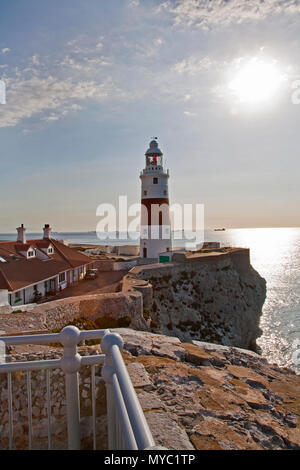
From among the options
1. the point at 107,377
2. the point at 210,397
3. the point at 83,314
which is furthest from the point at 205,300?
the point at 107,377

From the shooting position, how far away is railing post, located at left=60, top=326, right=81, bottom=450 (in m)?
2.72

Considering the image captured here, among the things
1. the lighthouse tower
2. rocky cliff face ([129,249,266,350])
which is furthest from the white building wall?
the lighthouse tower

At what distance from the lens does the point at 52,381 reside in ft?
12.4

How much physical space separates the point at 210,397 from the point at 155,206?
23664 millimetres

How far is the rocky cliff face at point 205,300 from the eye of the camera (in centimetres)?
1897

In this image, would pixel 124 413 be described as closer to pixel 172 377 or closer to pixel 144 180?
pixel 172 377

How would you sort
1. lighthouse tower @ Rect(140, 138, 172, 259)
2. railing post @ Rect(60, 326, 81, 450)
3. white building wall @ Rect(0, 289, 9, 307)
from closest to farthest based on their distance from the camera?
1. railing post @ Rect(60, 326, 81, 450)
2. white building wall @ Rect(0, 289, 9, 307)
3. lighthouse tower @ Rect(140, 138, 172, 259)

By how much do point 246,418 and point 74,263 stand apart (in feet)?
70.4

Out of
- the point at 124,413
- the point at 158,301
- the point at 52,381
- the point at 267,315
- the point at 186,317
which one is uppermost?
the point at 124,413

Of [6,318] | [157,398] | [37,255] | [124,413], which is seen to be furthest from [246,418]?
[37,255]

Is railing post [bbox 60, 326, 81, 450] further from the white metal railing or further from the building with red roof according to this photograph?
the building with red roof

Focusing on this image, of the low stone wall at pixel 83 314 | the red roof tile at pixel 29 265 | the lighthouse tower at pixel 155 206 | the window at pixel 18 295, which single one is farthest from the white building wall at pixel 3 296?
the lighthouse tower at pixel 155 206

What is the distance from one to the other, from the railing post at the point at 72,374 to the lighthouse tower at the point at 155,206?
24772 mm

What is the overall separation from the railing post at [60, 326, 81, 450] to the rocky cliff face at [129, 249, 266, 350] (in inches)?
500
